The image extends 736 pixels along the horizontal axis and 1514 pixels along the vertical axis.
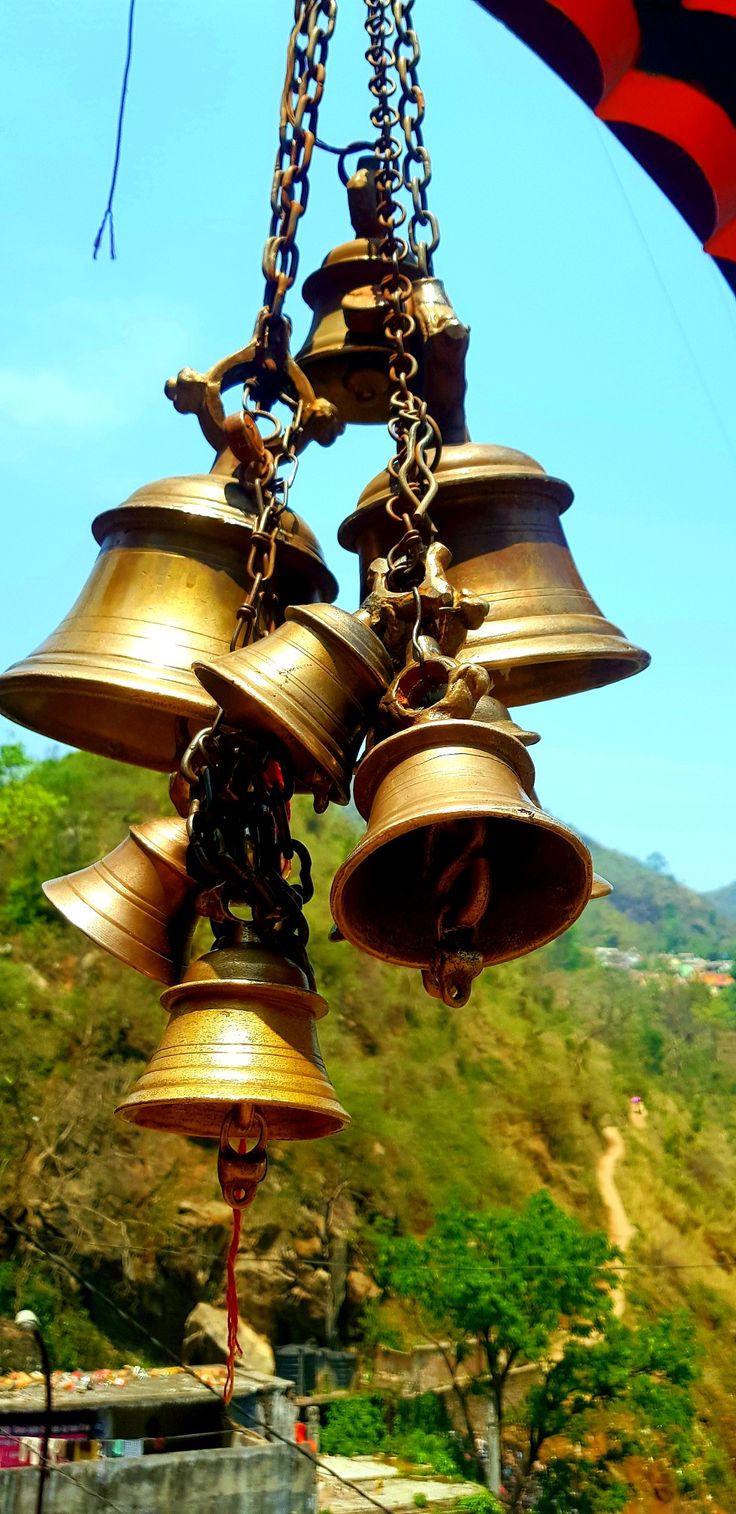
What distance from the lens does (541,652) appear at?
2.32 m

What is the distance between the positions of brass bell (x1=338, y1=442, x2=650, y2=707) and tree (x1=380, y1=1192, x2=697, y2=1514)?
19.4 meters

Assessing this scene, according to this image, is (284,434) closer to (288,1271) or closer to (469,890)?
(469,890)

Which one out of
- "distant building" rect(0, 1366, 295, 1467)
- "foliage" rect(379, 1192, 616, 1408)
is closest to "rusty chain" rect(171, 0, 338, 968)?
"distant building" rect(0, 1366, 295, 1467)

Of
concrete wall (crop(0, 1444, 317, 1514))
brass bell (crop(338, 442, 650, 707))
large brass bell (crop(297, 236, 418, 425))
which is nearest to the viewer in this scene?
brass bell (crop(338, 442, 650, 707))

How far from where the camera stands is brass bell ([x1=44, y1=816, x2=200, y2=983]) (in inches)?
87.9

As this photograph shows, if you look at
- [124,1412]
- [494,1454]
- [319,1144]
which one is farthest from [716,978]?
[124,1412]

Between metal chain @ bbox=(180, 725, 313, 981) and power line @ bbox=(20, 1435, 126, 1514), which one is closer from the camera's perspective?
metal chain @ bbox=(180, 725, 313, 981)

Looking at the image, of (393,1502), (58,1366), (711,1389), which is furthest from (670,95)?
(711,1389)

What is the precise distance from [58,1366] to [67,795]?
17325mm

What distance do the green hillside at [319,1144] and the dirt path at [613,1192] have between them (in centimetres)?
38

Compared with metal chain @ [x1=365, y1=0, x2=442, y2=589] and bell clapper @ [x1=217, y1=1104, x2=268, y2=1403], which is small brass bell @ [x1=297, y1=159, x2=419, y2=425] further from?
bell clapper @ [x1=217, y1=1104, x2=268, y2=1403]

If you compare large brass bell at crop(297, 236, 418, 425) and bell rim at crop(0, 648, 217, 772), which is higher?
large brass bell at crop(297, 236, 418, 425)

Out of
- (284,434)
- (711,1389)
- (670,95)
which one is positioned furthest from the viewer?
(711,1389)

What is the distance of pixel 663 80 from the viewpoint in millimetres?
Answer: 2527
